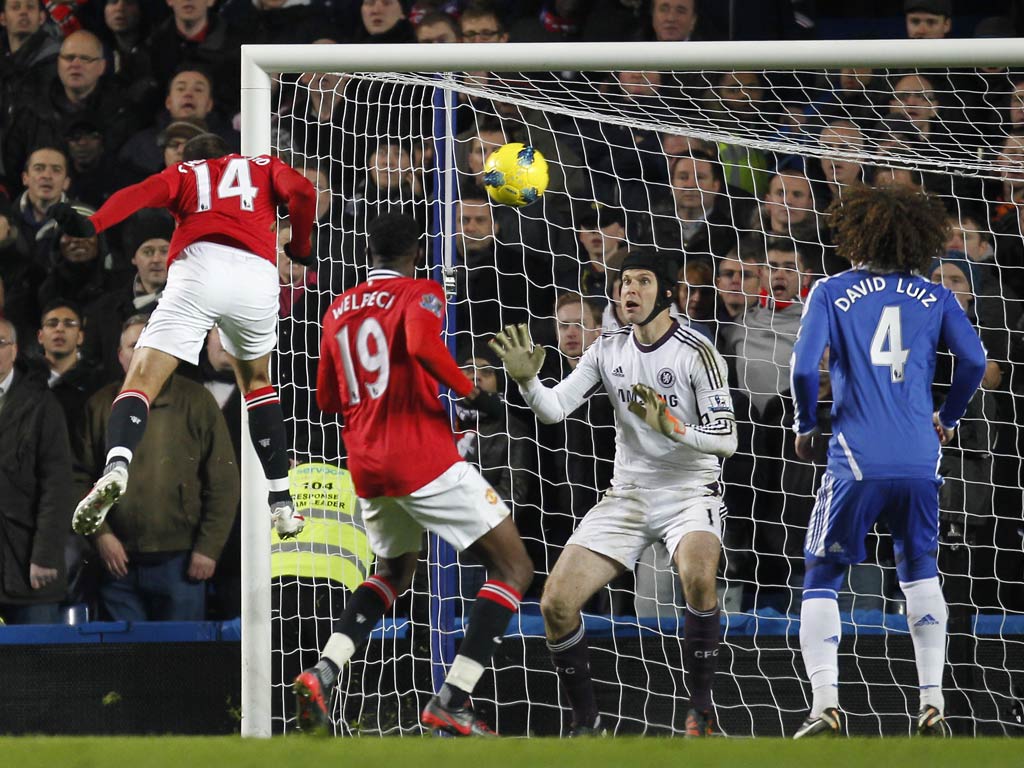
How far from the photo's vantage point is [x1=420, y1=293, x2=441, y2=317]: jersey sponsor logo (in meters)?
4.75

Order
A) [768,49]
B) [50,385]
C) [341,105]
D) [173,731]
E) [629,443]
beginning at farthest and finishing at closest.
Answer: [341,105], [50,385], [173,731], [629,443], [768,49]

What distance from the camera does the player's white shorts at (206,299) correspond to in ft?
16.1

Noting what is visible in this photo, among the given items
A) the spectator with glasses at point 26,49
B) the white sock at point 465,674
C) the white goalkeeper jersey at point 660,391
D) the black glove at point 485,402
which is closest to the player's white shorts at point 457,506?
the black glove at point 485,402

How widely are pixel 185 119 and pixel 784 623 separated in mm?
4164

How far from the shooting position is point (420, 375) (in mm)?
4750

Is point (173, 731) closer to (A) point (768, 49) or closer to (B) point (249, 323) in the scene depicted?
(B) point (249, 323)

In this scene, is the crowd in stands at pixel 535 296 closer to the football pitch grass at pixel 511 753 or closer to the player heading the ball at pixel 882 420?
the player heading the ball at pixel 882 420

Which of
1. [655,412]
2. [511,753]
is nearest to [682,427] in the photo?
[655,412]

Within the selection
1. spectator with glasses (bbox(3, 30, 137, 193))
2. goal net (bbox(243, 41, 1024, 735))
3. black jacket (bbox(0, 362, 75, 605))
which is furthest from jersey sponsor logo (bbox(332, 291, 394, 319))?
spectator with glasses (bbox(3, 30, 137, 193))

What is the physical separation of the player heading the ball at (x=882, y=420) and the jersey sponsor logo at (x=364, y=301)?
4.77 ft

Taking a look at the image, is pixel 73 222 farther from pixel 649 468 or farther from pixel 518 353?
pixel 649 468

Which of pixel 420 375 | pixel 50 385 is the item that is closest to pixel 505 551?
pixel 420 375

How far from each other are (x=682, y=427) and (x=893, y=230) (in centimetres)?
105

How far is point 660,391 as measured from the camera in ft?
17.6
